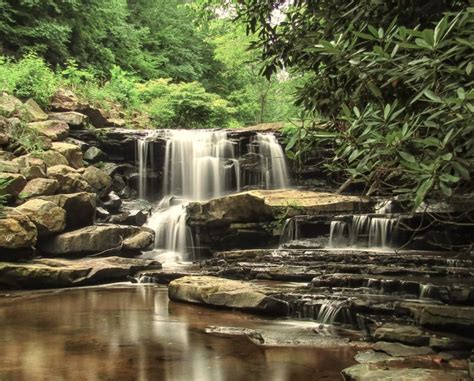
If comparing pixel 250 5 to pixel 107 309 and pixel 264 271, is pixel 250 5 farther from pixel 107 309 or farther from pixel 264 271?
pixel 264 271

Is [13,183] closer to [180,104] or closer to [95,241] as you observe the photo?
[95,241]

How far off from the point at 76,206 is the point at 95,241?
3.42ft

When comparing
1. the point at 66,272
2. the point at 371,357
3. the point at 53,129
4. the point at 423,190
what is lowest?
the point at 371,357

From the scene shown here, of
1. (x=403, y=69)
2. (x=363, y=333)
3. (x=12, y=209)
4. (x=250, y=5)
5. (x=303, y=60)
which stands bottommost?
(x=363, y=333)

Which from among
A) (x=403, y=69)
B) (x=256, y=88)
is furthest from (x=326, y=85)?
(x=256, y=88)

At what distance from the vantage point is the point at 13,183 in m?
Answer: 10.6

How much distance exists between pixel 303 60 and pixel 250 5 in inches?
27.9

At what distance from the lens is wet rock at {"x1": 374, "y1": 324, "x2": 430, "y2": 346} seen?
17.3ft

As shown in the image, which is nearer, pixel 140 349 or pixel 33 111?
pixel 140 349

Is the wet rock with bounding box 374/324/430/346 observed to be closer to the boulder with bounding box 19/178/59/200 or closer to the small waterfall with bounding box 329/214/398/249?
the small waterfall with bounding box 329/214/398/249

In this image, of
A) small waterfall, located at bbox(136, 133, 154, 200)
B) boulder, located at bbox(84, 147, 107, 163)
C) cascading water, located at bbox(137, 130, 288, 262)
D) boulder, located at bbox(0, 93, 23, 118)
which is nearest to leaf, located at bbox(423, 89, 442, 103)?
boulder, located at bbox(0, 93, 23, 118)

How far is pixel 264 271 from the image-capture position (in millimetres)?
9297

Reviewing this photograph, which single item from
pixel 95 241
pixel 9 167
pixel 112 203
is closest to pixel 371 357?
pixel 95 241

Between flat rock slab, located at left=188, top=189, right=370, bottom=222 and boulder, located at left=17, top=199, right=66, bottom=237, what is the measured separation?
11.4 ft
